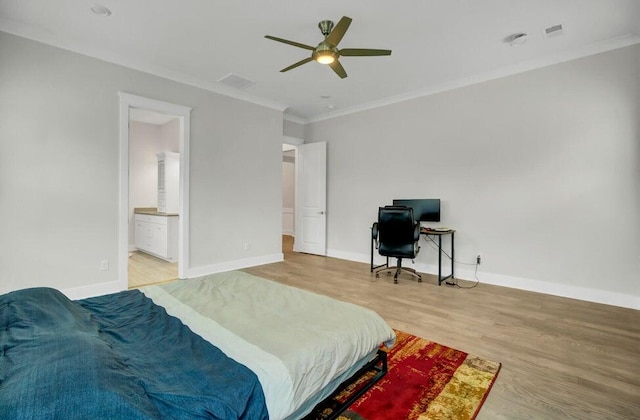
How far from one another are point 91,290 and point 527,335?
177 inches

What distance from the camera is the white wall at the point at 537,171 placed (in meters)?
3.35

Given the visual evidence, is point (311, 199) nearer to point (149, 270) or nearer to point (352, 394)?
point (149, 270)

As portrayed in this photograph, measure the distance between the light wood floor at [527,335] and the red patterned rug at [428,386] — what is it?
101 millimetres

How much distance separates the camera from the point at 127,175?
374 centimetres

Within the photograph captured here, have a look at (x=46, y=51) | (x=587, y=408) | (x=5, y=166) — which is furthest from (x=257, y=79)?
(x=587, y=408)

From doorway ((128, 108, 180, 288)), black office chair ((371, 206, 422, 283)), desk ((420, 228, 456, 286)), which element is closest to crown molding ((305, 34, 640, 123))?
black office chair ((371, 206, 422, 283))

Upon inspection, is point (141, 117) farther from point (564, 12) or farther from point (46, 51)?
point (564, 12)

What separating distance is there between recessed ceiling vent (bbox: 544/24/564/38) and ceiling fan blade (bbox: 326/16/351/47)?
7.18 ft

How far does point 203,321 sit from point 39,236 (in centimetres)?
287

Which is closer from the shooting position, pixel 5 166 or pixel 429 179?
pixel 5 166

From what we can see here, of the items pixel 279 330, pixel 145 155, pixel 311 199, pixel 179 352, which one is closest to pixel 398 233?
pixel 311 199

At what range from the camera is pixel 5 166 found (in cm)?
300

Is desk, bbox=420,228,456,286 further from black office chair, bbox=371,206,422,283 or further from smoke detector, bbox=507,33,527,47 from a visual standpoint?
smoke detector, bbox=507,33,527,47

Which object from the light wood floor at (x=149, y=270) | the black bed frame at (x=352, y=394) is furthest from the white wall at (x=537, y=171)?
the light wood floor at (x=149, y=270)
